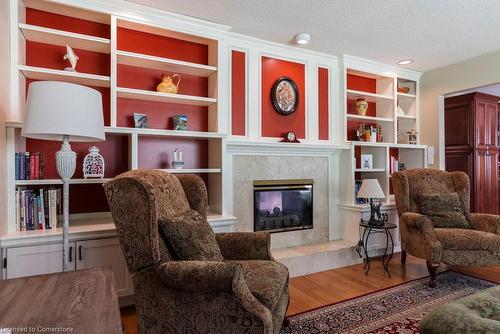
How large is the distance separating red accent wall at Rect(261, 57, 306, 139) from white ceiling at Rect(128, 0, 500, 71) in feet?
0.89

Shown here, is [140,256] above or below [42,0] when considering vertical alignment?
below

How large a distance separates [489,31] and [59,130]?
3.88 metres

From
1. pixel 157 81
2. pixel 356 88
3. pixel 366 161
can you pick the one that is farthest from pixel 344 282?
pixel 157 81

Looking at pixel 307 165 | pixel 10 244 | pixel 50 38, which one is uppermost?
pixel 50 38

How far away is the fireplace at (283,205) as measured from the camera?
3.39 metres

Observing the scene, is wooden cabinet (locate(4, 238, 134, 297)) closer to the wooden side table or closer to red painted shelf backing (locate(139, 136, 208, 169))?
red painted shelf backing (locate(139, 136, 208, 169))

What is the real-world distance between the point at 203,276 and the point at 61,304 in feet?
1.88

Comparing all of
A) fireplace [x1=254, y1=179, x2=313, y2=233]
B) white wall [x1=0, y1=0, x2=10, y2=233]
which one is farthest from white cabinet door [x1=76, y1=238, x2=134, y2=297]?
fireplace [x1=254, y1=179, x2=313, y2=233]

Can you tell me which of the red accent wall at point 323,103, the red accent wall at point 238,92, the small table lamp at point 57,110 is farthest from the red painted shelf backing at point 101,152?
the red accent wall at point 323,103

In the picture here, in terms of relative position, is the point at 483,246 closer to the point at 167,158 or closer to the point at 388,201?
the point at 388,201

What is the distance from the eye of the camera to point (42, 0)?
7.65 ft

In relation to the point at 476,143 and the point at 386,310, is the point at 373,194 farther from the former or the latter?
the point at 476,143

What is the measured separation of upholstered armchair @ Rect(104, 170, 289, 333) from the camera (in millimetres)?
1372

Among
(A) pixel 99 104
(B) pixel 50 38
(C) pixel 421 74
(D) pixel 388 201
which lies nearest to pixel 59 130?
(A) pixel 99 104
